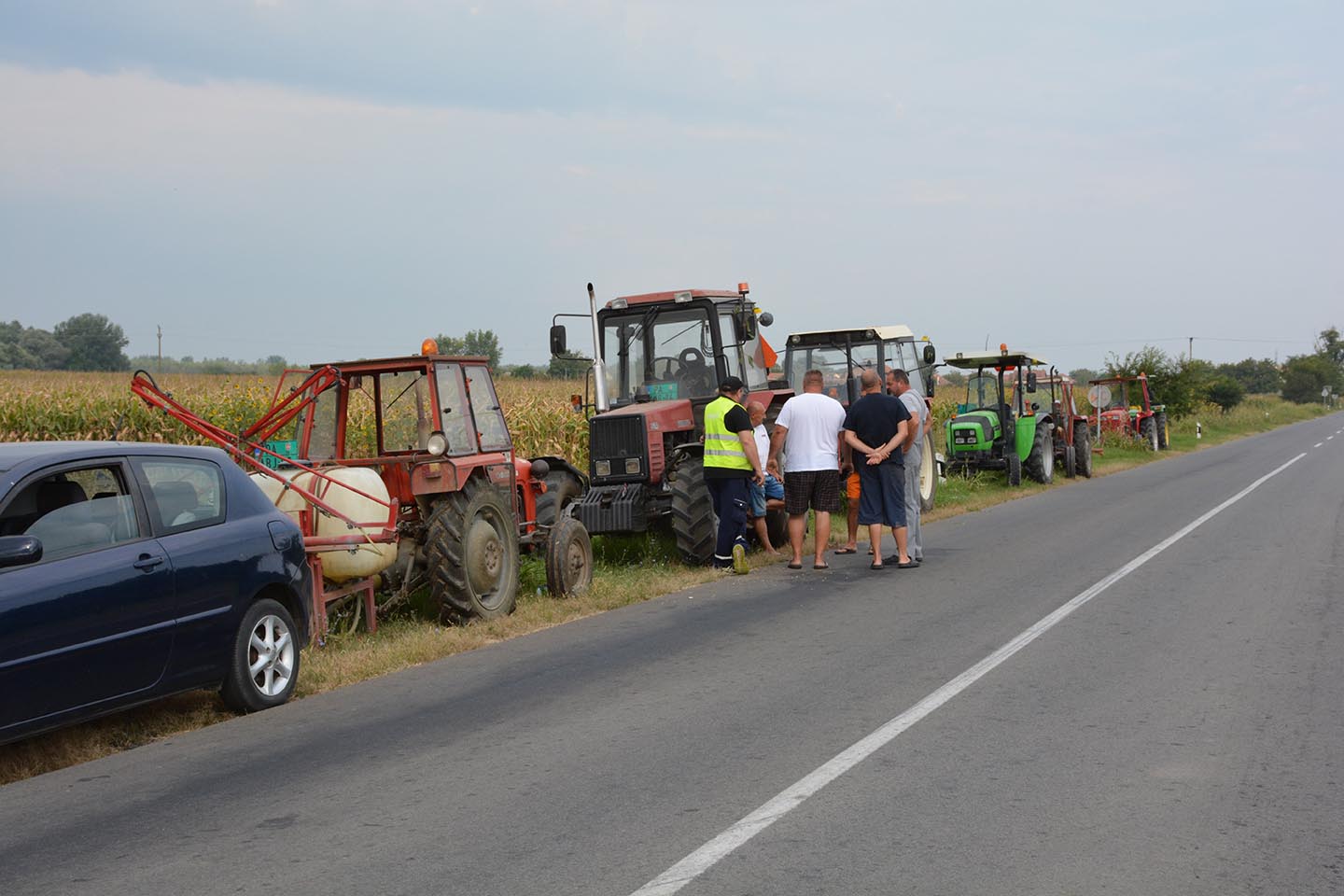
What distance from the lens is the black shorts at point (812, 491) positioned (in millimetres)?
13523

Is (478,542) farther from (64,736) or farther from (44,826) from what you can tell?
(44,826)

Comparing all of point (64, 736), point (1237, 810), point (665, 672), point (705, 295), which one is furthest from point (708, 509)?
point (1237, 810)

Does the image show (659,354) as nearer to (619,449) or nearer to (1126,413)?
(619,449)

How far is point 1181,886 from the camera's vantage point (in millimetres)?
4570

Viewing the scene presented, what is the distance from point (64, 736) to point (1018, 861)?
513 centimetres

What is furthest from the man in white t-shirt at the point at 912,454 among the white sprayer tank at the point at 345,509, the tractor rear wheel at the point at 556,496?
the white sprayer tank at the point at 345,509

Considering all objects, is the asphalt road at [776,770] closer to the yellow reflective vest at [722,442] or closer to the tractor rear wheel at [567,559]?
the tractor rear wheel at [567,559]

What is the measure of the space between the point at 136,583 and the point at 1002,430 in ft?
69.1

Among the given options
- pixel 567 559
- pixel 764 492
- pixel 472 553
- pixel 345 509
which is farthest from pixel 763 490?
pixel 345 509

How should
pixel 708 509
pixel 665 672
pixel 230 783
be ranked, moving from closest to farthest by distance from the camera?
pixel 230 783 → pixel 665 672 → pixel 708 509

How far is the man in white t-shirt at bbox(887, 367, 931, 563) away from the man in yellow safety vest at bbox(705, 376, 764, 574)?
61.4 inches

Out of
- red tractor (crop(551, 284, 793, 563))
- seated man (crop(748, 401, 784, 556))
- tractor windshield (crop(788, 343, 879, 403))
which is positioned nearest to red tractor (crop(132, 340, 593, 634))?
red tractor (crop(551, 284, 793, 563))

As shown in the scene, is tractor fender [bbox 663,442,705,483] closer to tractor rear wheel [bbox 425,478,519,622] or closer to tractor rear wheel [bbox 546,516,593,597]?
tractor rear wheel [bbox 546,516,593,597]

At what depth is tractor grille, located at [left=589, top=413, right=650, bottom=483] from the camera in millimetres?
13711
